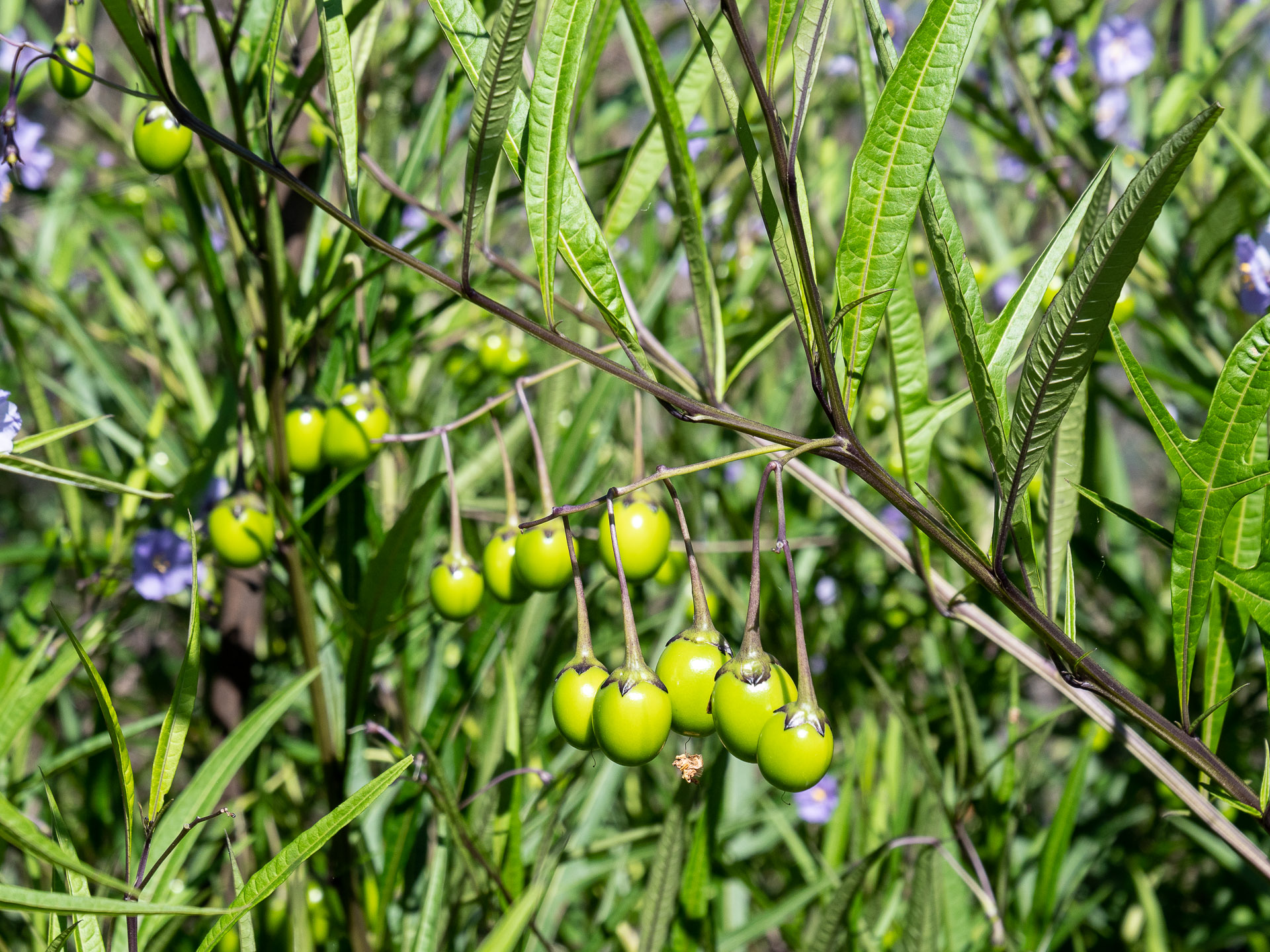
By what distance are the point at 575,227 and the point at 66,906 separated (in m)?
0.35

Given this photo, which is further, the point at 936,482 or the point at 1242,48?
the point at 936,482

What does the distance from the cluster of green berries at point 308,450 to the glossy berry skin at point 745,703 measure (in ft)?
1.30

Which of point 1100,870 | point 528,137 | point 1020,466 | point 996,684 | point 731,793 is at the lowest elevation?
point 1100,870

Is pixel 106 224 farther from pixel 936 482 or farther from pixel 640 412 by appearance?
pixel 936 482

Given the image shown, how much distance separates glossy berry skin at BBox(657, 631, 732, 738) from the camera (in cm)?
48

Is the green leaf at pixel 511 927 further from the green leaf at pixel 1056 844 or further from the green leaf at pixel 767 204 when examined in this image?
the green leaf at pixel 1056 844

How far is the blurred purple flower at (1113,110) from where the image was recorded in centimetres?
169

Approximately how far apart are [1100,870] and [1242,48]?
3.10 feet

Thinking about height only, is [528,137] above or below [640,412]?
above

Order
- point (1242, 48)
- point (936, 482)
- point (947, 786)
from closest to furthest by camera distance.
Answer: point (1242, 48)
point (947, 786)
point (936, 482)

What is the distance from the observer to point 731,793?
3.87 feet

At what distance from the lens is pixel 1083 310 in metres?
0.35

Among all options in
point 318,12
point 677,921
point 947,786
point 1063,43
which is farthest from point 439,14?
point 947,786

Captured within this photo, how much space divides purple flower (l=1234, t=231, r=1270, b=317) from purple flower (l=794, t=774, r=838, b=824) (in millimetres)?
814
